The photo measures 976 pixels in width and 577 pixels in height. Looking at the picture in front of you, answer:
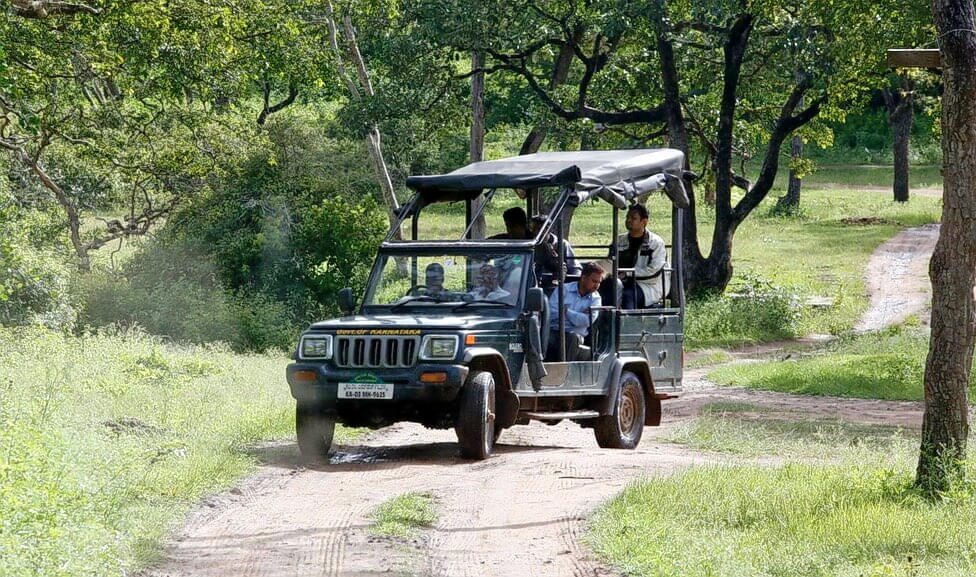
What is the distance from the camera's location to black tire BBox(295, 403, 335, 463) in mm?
11516

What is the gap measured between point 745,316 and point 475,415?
693 inches

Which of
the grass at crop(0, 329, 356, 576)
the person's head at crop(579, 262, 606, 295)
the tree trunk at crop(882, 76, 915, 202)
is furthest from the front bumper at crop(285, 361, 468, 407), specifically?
the tree trunk at crop(882, 76, 915, 202)

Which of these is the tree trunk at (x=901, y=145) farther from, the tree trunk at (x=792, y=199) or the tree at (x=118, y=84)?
the tree at (x=118, y=84)

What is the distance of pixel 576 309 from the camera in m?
12.7

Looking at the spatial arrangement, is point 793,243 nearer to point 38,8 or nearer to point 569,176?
point 569,176

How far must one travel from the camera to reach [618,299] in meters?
12.9

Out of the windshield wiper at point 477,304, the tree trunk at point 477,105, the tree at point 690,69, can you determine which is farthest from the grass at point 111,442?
the tree trunk at point 477,105

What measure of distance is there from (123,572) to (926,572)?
4023mm

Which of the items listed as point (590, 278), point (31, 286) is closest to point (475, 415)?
point (590, 278)

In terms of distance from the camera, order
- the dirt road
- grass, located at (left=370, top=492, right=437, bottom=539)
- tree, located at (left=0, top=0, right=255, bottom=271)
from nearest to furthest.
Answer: the dirt road
grass, located at (left=370, top=492, right=437, bottom=539)
tree, located at (left=0, top=0, right=255, bottom=271)

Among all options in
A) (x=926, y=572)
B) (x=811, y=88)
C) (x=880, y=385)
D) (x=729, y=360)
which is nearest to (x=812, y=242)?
(x=811, y=88)

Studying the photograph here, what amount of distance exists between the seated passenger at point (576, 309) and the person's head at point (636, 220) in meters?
0.84

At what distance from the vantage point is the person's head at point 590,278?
1253cm

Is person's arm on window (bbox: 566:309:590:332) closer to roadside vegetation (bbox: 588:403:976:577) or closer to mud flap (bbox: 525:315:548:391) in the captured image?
mud flap (bbox: 525:315:548:391)
